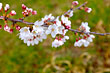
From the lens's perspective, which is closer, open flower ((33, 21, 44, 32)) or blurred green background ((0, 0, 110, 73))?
open flower ((33, 21, 44, 32))

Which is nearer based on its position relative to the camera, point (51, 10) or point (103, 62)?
point (103, 62)

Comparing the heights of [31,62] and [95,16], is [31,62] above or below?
below

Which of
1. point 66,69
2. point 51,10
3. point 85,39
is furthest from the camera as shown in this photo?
point 51,10

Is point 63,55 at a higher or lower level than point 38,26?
lower

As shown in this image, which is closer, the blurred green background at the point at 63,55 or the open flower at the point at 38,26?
the open flower at the point at 38,26

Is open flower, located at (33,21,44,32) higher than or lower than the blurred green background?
higher

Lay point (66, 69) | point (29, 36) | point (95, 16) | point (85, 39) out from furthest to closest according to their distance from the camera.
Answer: point (95, 16) → point (66, 69) → point (85, 39) → point (29, 36)

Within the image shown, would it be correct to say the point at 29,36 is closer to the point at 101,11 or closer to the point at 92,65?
the point at 92,65

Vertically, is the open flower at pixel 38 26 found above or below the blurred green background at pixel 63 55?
above

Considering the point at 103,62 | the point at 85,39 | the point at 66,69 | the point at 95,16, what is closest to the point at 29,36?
the point at 85,39

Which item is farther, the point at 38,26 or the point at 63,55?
the point at 63,55

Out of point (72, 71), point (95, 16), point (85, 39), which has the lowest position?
point (72, 71)
